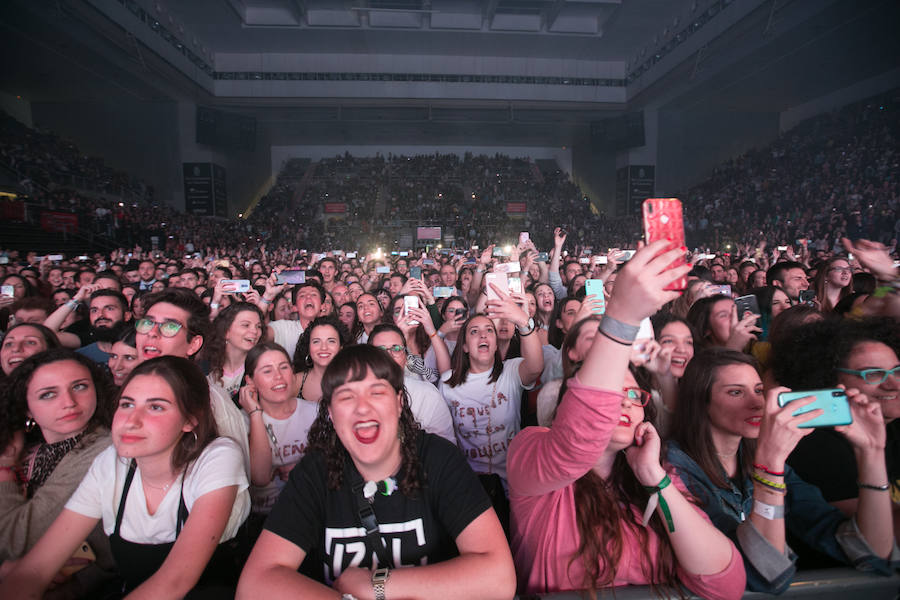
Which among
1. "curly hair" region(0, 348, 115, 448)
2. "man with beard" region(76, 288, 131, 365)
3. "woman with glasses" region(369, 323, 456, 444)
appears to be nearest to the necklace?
"curly hair" region(0, 348, 115, 448)

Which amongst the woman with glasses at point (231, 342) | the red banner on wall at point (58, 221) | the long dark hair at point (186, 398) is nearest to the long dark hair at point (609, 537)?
the long dark hair at point (186, 398)

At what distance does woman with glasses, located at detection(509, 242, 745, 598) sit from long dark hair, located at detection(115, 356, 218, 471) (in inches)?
54.6

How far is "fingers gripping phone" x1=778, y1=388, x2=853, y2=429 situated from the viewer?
4.55 ft

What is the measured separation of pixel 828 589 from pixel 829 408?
668 millimetres

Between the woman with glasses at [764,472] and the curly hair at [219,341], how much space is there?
321 centimetres

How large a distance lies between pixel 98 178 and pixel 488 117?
19.0m

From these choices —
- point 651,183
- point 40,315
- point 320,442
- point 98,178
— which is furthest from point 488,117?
point 320,442

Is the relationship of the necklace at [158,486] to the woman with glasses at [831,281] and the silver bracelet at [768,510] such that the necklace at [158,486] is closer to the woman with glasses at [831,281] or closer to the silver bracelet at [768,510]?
the silver bracelet at [768,510]

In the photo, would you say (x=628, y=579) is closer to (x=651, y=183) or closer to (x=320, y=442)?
(x=320, y=442)

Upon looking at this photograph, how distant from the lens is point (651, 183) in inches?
938

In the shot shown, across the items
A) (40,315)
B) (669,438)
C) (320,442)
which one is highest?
(40,315)

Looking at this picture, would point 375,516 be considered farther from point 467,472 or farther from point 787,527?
point 787,527

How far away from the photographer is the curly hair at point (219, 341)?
342cm

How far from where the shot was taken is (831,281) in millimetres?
4484
